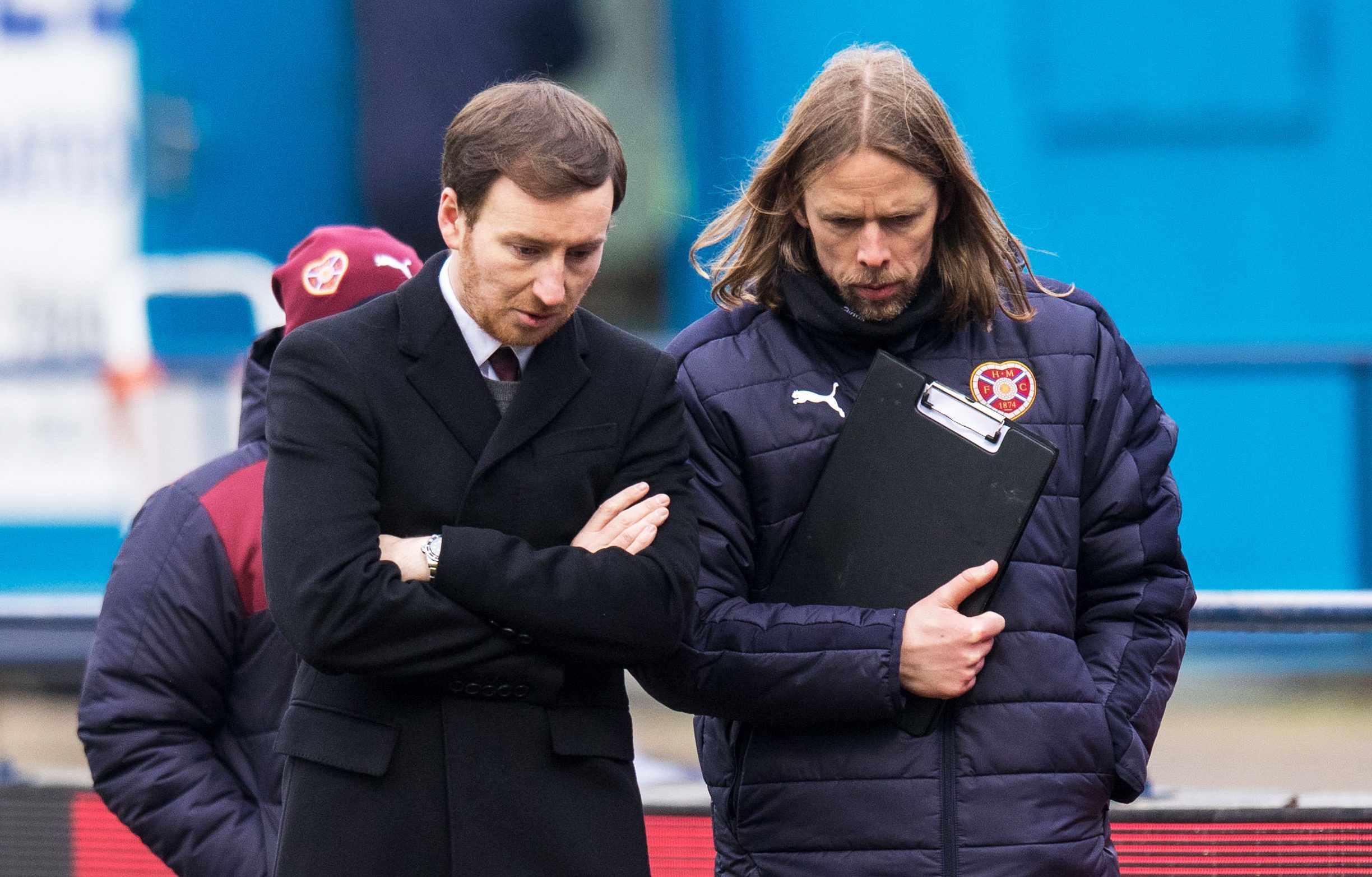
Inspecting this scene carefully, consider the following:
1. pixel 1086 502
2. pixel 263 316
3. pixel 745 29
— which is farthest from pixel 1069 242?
pixel 1086 502

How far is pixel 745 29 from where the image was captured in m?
5.99

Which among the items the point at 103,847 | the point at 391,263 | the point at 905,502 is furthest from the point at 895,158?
the point at 103,847

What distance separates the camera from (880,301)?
2293mm

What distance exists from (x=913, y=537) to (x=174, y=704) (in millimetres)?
1048

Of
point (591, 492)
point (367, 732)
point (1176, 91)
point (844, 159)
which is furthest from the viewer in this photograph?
point (1176, 91)

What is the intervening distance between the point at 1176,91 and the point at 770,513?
13.6 ft

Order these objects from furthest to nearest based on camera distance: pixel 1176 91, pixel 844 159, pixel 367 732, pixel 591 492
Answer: pixel 1176 91, pixel 844 159, pixel 591 492, pixel 367 732

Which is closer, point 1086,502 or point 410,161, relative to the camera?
point 1086,502

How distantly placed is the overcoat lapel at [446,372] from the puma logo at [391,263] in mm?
432

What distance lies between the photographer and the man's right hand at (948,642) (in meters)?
2.12

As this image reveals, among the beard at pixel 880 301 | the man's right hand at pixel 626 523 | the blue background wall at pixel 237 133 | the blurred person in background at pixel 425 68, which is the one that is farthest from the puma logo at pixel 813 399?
the blue background wall at pixel 237 133

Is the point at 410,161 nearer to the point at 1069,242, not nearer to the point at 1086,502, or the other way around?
the point at 1069,242

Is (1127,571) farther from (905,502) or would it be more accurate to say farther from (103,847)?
(103,847)

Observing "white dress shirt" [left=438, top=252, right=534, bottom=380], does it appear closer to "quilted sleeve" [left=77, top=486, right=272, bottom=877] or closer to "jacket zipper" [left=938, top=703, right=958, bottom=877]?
"quilted sleeve" [left=77, top=486, right=272, bottom=877]
